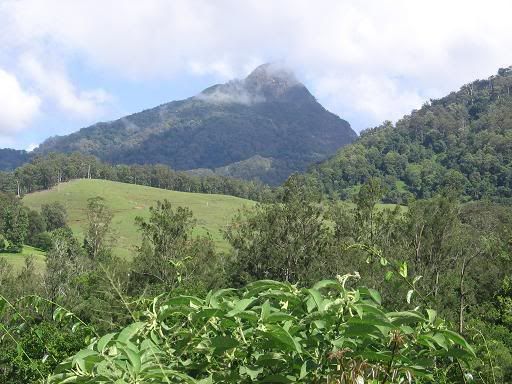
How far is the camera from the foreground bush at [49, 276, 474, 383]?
54.0 inches

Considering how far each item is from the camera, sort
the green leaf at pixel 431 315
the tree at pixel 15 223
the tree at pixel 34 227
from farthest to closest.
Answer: the tree at pixel 34 227 → the tree at pixel 15 223 → the green leaf at pixel 431 315

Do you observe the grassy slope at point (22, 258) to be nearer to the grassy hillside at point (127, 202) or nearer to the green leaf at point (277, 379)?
the grassy hillside at point (127, 202)

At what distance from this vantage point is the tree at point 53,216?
114438 millimetres

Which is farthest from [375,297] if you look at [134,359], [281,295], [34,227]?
[34,227]

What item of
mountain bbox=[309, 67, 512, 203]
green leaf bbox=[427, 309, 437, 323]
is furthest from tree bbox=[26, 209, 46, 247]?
green leaf bbox=[427, 309, 437, 323]

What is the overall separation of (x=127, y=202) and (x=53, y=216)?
852 inches

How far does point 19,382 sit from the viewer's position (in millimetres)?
24719

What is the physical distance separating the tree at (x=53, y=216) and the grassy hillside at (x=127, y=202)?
9.80 ft

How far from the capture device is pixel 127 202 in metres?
134

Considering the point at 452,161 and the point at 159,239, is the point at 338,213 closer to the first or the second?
the point at 159,239

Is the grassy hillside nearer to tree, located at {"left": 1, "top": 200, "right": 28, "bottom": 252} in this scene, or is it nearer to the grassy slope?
tree, located at {"left": 1, "top": 200, "right": 28, "bottom": 252}

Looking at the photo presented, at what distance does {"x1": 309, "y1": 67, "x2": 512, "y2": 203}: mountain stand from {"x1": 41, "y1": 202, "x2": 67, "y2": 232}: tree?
210ft

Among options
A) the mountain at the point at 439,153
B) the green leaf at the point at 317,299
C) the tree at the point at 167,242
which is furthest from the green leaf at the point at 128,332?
the mountain at the point at 439,153

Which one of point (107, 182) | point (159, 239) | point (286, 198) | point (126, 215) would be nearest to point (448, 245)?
point (286, 198)
